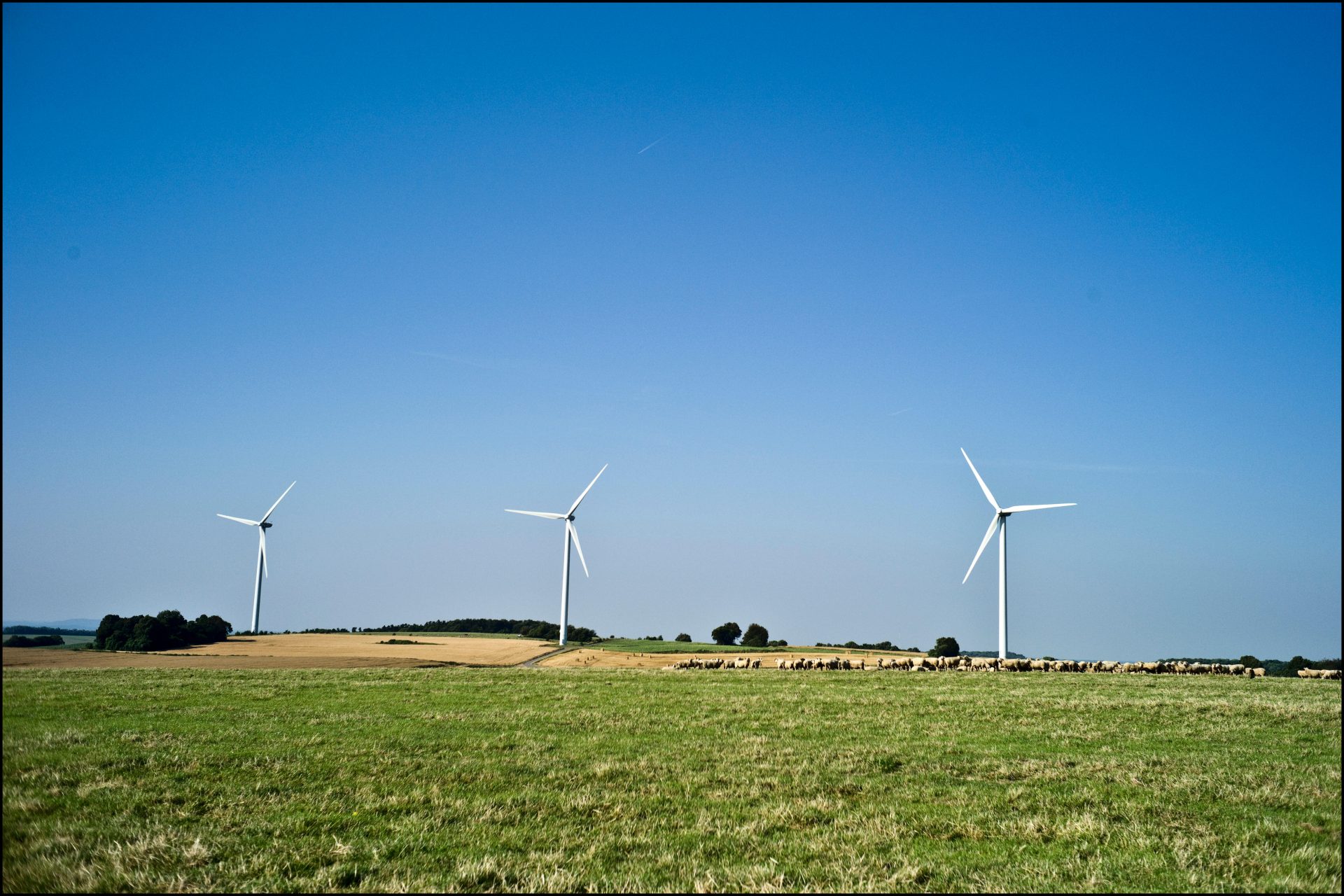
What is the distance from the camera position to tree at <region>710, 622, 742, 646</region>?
108 meters

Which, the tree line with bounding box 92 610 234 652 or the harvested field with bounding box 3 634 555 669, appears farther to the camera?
the harvested field with bounding box 3 634 555 669

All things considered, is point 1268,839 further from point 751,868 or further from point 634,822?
point 634,822

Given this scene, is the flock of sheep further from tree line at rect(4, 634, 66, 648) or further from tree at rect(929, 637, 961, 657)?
tree line at rect(4, 634, 66, 648)

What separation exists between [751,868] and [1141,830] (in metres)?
5.92

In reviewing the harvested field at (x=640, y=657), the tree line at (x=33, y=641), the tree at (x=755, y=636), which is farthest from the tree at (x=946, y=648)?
the tree line at (x=33, y=641)

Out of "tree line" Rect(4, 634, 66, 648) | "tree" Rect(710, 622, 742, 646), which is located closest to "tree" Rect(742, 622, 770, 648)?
"tree" Rect(710, 622, 742, 646)

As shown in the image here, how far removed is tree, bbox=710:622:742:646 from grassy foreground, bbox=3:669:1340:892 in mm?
81803

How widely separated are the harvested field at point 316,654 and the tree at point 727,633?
2452 cm

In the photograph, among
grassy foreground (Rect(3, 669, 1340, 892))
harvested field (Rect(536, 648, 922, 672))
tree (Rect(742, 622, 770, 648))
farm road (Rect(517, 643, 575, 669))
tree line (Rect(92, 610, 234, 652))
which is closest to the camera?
grassy foreground (Rect(3, 669, 1340, 892))

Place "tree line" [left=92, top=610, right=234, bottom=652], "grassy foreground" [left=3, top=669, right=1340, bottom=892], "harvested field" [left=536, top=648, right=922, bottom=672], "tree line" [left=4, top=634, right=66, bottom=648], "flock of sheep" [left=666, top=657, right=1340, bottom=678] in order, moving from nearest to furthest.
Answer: "grassy foreground" [left=3, top=669, right=1340, bottom=892] < "tree line" [left=4, top=634, right=66, bottom=648] < "tree line" [left=92, top=610, right=234, bottom=652] < "flock of sheep" [left=666, top=657, right=1340, bottom=678] < "harvested field" [left=536, top=648, right=922, bottom=672]

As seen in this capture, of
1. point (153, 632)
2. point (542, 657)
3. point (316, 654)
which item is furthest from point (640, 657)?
point (153, 632)

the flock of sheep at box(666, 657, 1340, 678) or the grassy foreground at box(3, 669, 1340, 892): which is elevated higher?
the grassy foreground at box(3, 669, 1340, 892)

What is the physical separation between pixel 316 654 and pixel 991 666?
2025 inches

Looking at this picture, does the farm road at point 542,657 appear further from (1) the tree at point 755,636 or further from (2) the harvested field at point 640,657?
(1) the tree at point 755,636
